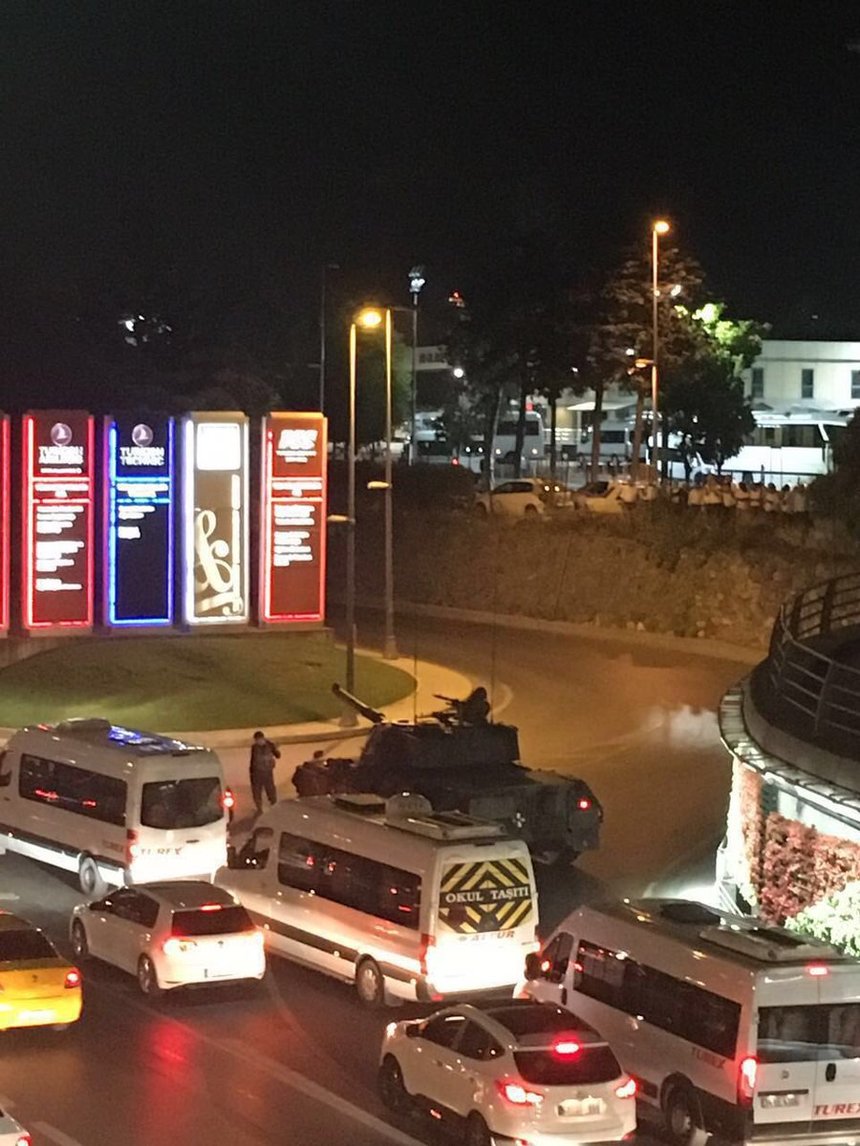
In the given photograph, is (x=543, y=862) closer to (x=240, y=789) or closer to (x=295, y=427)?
(x=240, y=789)

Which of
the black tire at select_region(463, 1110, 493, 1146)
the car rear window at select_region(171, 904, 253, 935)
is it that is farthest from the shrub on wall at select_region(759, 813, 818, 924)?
the black tire at select_region(463, 1110, 493, 1146)

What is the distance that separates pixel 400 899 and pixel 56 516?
74.3 ft

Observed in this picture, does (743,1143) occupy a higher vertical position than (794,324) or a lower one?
lower

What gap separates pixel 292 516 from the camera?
42281 mm

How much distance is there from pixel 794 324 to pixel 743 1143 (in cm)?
10233

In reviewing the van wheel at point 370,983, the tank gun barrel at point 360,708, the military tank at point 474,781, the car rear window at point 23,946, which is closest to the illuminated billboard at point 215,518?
the tank gun barrel at point 360,708

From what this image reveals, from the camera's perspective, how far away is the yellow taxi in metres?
17.5

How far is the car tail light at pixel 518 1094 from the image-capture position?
14.2 metres

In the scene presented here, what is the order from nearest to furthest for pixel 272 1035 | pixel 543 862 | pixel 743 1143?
pixel 743 1143 → pixel 272 1035 → pixel 543 862

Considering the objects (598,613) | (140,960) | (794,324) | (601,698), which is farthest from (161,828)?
(794,324)

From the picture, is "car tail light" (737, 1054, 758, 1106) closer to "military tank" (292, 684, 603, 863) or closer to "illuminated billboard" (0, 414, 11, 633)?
"military tank" (292, 684, 603, 863)

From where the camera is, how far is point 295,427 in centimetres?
4184

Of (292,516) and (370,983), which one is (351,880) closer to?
(370,983)

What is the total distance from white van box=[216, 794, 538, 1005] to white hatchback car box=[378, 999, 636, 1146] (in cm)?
379
